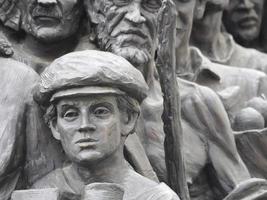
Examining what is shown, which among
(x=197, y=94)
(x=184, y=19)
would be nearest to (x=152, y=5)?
(x=197, y=94)

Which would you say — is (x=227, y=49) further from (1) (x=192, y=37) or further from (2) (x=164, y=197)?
(2) (x=164, y=197)

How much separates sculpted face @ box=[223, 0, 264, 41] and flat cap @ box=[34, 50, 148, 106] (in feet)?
7.95

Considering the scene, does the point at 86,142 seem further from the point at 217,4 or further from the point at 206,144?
the point at 217,4

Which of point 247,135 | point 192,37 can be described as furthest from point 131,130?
point 192,37

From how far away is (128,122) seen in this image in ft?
26.6

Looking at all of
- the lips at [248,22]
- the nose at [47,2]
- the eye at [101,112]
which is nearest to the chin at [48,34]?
the nose at [47,2]

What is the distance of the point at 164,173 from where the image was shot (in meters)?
8.70

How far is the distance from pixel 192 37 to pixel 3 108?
2035 mm

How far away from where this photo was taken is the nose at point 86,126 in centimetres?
788

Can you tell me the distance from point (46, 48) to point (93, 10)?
10.5 inches

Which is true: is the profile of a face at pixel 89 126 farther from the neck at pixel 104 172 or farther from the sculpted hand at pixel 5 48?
the sculpted hand at pixel 5 48

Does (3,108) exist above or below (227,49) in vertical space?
above

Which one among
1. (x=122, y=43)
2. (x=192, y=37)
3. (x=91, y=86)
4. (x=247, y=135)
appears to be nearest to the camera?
(x=91, y=86)

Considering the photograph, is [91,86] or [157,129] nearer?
[91,86]
